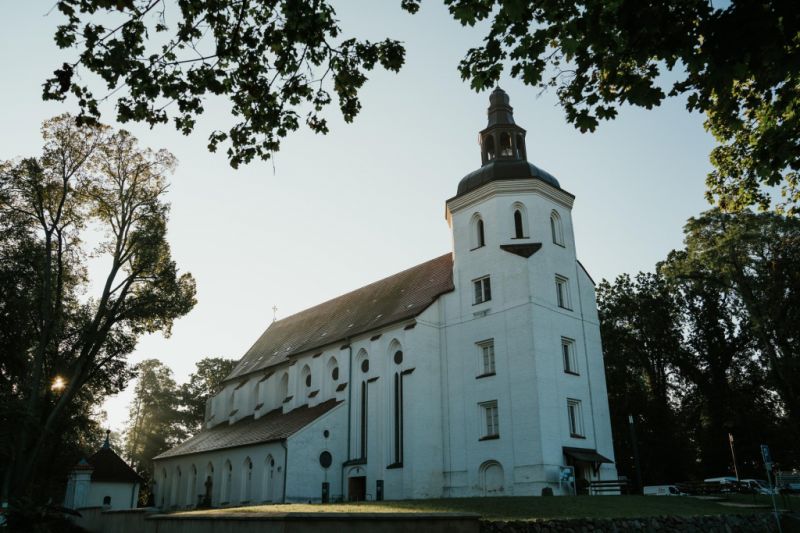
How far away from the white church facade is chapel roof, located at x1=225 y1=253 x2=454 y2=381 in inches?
10.0

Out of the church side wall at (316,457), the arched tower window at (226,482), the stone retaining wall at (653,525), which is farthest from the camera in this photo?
the arched tower window at (226,482)

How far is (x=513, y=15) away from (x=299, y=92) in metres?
3.15

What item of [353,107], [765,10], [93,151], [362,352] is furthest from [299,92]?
[362,352]

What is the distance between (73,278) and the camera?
2489 cm

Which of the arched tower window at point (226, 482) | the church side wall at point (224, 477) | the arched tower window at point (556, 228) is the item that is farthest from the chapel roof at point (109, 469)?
the arched tower window at point (556, 228)

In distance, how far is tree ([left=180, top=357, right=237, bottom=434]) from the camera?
61469mm

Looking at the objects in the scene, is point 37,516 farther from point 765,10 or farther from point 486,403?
point 486,403

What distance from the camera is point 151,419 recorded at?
208 ft

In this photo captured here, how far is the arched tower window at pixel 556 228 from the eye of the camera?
2900 centimetres

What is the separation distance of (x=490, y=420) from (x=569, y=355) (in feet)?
15.3

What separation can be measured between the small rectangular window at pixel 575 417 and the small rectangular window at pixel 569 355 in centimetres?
137

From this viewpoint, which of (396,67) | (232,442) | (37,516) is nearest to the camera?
(396,67)

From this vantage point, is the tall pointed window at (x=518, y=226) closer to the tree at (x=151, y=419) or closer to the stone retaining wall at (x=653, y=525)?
the stone retaining wall at (x=653, y=525)

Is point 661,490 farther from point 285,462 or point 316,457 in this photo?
point 285,462
